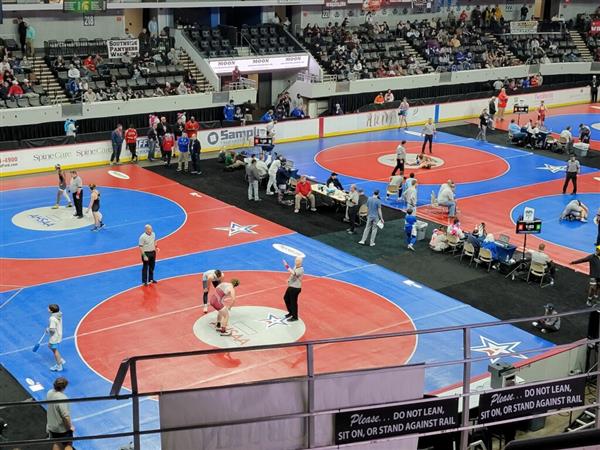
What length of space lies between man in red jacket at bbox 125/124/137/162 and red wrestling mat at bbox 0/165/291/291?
0.67m

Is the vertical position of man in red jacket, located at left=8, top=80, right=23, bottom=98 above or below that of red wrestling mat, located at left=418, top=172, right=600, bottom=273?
above

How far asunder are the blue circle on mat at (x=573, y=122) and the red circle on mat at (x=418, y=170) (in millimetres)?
8066

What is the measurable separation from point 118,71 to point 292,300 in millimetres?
25021

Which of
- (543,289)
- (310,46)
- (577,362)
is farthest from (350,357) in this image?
(310,46)

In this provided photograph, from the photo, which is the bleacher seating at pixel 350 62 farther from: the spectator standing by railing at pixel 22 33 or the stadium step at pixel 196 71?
the spectator standing by railing at pixel 22 33

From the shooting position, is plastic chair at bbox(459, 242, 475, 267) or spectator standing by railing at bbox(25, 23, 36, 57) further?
spectator standing by railing at bbox(25, 23, 36, 57)

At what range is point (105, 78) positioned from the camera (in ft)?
129

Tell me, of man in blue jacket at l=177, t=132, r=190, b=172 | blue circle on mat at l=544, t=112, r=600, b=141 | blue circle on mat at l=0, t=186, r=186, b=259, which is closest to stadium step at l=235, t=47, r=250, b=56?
man in blue jacket at l=177, t=132, r=190, b=172

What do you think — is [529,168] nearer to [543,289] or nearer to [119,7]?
[543,289]

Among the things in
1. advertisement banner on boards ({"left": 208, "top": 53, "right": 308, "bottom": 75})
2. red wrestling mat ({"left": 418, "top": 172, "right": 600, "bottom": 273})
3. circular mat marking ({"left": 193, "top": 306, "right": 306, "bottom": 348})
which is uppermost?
advertisement banner on boards ({"left": 208, "top": 53, "right": 308, "bottom": 75})

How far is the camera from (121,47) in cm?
4031

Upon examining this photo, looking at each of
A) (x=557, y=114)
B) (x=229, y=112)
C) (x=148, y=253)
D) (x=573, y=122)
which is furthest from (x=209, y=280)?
(x=557, y=114)

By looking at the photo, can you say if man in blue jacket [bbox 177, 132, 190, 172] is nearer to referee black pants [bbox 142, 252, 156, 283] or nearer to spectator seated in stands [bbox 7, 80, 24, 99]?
spectator seated in stands [bbox 7, 80, 24, 99]

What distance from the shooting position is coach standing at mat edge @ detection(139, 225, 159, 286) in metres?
20.0
